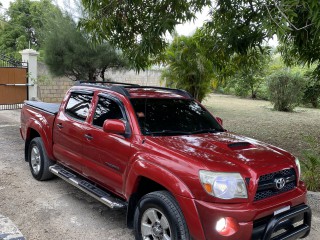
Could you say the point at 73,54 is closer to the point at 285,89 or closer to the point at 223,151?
the point at 223,151

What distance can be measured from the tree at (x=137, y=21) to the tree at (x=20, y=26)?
25.9m

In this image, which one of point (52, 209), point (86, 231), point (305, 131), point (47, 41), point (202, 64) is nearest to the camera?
point (86, 231)

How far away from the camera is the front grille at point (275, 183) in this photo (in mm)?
3031

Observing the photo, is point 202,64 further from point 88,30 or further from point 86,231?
point 86,231

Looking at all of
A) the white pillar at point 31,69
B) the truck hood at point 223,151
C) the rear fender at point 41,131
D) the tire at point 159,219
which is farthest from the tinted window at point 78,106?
the white pillar at point 31,69

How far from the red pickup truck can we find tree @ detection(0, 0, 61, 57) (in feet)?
92.1

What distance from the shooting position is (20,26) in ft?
105

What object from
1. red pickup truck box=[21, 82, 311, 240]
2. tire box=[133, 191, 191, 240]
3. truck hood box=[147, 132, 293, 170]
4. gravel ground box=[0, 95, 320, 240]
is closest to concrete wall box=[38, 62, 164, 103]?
gravel ground box=[0, 95, 320, 240]

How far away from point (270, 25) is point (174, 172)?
219 centimetres

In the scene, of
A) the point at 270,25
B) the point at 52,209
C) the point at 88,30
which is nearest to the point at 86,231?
the point at 52,209

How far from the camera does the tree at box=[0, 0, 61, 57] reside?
30.5m

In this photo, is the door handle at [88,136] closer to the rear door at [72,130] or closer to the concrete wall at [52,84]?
the rear door at [72,130]

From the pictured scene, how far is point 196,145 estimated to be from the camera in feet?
11.3

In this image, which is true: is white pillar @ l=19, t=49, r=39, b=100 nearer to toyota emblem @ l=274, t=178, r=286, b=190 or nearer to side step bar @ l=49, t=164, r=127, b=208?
side step bar @ l=49, t=164, r=127, b=208
